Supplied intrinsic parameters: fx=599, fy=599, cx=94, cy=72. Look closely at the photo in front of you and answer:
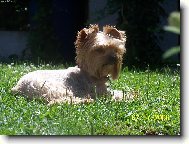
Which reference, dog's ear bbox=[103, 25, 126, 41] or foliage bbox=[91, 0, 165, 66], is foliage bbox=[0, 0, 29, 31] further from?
dog's ear bbox=[103, 25, 126, 41]

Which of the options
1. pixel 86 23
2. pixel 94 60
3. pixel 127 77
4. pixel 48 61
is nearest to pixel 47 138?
pixel 94 60

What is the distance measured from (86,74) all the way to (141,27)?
4259 mm

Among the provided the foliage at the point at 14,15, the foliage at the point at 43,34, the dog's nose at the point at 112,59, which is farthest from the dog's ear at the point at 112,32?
the foliage at the point at 43,34

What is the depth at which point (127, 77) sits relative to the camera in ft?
27.1

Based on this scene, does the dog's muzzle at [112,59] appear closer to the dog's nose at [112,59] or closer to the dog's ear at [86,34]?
the dog's nose at [112,59]

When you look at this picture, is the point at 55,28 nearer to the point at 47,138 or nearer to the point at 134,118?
the point at 134,118

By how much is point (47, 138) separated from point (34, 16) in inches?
285

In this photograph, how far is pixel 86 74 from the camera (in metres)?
6.54

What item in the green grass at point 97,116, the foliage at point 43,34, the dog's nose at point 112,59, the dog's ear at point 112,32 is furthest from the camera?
the foliage at point 43,34

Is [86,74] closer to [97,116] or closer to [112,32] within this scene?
[112,32]

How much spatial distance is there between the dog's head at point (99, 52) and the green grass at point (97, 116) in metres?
0.37

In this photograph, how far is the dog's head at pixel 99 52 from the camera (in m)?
6.30

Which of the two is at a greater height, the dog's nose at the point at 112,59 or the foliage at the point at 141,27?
the foliage at the point at 141,27

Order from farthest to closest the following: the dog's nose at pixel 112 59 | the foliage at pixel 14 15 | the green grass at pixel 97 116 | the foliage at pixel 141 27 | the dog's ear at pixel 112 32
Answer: the foliage at pixel 14 15, the foliage at pixel 141 27, the dog's ear at pixel 112 32, the dog's nose at pixel 112 59, the green grass at pixel 97 116
